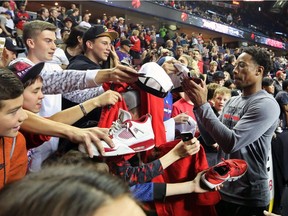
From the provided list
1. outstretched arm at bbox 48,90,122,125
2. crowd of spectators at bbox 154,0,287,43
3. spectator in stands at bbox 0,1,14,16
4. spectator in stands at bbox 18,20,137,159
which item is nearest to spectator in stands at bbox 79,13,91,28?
spectator in stands at bbox 0,1,14,16

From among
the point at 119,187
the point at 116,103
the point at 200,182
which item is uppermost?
the point at 119,187

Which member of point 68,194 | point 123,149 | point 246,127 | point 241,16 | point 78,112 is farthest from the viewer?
point 241,16

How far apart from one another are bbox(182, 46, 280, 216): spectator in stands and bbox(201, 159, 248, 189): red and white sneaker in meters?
0.23

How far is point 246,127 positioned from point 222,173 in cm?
39

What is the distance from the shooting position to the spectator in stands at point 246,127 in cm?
185

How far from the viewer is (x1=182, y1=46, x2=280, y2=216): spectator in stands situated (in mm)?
1848

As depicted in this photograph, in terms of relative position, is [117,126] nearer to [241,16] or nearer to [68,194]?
[68,194]

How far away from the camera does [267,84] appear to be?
4809 millimetres

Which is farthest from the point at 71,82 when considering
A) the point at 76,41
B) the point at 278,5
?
the point at 278,5

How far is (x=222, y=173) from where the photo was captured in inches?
62.9

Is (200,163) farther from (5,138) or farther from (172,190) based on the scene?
(5,138)

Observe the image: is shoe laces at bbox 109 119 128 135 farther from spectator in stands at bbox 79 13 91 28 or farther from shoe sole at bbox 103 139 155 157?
spectator in stands at bbox 79 13 91 28

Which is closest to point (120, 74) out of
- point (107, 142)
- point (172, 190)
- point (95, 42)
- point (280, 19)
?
point (107, 142)

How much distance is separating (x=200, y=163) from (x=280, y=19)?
1208 inches
